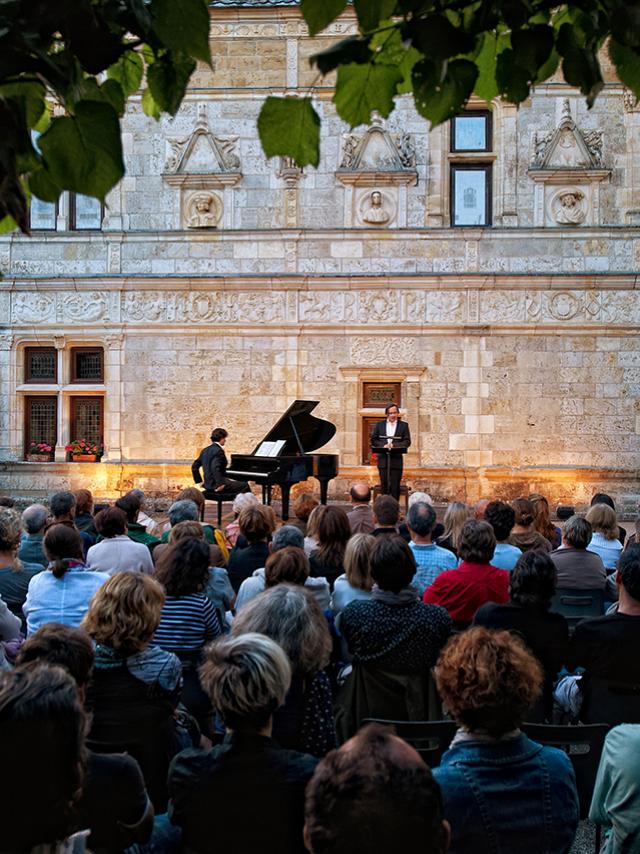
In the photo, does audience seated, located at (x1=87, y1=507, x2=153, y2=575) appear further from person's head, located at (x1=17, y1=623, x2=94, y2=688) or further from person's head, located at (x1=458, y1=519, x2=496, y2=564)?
person's head, located at (x1=17, y1=623, x2=94, y2=688)

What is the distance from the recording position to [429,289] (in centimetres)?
1495

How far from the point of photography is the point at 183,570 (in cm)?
416

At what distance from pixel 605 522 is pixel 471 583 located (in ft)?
7.28

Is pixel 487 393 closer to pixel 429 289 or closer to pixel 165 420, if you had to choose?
pixel 429 289

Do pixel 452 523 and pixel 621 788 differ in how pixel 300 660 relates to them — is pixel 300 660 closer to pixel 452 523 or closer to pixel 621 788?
pixel 621 788

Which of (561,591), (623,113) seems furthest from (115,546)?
(623,113)

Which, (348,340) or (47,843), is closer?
(47,843)

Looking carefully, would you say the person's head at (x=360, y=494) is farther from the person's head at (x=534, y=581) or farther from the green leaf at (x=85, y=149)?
the green leaf at (x=85, y=149)

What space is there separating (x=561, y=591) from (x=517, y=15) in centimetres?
410

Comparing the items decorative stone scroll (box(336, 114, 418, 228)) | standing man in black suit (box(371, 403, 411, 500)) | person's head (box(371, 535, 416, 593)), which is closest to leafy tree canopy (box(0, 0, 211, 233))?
person's head (box(371, 535, 416, 593))

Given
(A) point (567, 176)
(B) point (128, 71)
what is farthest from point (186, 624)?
(A) point (567, 176)

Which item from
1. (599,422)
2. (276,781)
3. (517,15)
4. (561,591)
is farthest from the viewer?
(599,422)

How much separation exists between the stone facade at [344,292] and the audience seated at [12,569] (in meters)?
10.0

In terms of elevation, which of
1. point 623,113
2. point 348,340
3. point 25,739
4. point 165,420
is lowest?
point 25,739
